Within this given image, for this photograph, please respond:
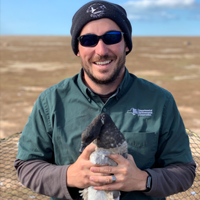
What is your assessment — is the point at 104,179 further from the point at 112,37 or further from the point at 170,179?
the point at 112,37

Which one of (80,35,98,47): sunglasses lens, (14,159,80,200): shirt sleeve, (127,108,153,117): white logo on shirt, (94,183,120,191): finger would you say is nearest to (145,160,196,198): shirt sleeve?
(94,183,120,191): finger

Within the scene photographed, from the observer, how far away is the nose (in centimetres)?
225

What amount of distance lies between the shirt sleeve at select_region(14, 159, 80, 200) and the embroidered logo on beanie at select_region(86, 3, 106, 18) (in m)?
1.46

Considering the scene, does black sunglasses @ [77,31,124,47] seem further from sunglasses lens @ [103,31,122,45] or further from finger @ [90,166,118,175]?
finger @ [90,166,118,175]

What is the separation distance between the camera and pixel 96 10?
2.28 m

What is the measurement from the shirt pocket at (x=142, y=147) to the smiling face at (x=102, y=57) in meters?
0.60

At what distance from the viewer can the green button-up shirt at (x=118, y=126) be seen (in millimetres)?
2234

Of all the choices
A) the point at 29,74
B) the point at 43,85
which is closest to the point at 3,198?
the point at 43,85

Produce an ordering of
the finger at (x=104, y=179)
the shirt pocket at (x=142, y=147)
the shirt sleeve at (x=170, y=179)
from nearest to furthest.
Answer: the finger at (x=104, y=179) → the shirt sleeve at (x=170, y=179) → the shirt pocket at (x=142, y=147)

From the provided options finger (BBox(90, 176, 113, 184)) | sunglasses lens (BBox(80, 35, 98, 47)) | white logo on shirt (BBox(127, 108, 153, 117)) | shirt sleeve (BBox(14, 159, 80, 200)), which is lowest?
shirt sleeve (BBox(14, 159, 80, 200))

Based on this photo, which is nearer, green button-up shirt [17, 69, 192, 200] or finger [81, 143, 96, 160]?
finger [81, 143, 96, 160]

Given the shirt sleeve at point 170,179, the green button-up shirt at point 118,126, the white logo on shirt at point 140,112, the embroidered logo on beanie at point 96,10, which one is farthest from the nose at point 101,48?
the shirt sleeve at point 170,179

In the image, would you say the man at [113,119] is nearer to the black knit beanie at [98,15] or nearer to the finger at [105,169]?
the black knit beanie at [98,15]

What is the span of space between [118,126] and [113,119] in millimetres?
85
